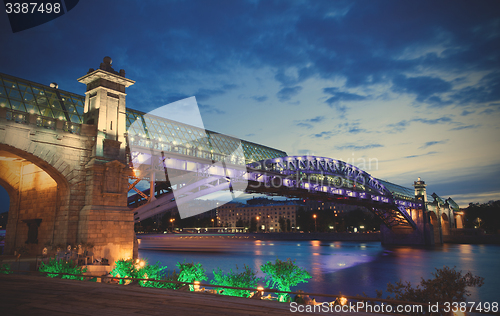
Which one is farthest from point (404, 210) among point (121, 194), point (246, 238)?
point (121, 194)

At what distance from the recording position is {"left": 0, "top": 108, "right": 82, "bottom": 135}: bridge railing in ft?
53.8

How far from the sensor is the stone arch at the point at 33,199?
1788 cm

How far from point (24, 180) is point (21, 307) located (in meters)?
19.5

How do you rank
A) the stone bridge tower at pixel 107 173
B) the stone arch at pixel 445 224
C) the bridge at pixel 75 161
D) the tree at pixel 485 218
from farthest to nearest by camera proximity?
1. the tree at pixel 485 218
2. the stone arch at pixel 445 224
3. the stone bridge tower at pixel 107 173
4. the bridge at pixel 75 161

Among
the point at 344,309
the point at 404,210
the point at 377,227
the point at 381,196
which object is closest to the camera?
the point at 344,309

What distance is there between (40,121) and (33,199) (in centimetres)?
665

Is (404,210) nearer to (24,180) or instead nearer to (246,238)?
(246,238)

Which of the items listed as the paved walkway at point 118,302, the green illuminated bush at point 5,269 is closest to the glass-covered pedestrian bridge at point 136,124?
the green illuminated bush at point 5,269

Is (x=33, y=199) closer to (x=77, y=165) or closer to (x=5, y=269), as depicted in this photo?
(x=77, y=165)

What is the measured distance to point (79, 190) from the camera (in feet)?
60.0

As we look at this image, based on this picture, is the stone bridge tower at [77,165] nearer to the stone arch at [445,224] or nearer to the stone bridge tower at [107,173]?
the stone bridge tower at [107,173]

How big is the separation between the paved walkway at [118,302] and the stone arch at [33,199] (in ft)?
32.4

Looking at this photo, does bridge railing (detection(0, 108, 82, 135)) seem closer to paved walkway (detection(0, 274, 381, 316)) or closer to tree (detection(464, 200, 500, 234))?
paved walkway (detection(0, 274, 381, 316))

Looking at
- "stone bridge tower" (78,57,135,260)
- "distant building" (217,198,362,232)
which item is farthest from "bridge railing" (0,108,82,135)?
"distant building" (217,198,362,232)
